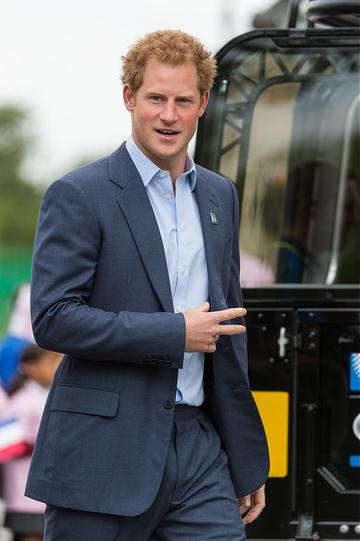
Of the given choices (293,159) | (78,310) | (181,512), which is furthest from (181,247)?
(293,159)

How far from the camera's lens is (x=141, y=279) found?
322 cm

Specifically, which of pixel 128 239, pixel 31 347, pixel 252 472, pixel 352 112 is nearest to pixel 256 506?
pixel 252 472

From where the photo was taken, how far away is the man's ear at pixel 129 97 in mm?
3309

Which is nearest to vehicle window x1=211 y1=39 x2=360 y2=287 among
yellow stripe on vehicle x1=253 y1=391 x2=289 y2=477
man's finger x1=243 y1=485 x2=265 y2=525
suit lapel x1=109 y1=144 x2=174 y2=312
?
yellow stripe on vehicle x1=253 y1=391 x2=289 y2=477

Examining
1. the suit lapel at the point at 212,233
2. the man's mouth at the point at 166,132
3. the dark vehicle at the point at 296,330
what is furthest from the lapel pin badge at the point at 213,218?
the dark vehicle at the point at 296,330

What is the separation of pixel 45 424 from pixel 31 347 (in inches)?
150

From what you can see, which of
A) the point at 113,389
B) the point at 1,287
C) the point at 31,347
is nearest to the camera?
the point at 113,389

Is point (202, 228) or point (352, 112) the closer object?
point (202, 228)

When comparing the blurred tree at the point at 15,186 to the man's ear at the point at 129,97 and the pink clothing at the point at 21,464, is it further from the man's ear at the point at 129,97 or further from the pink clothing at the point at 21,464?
the man's ear at the point at 129,97

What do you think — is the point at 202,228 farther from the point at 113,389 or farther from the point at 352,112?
the point at 352,112

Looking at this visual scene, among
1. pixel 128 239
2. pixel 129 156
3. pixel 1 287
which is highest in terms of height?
pixel 129 156

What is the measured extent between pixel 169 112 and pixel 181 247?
345mm

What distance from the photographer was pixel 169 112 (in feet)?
10.6

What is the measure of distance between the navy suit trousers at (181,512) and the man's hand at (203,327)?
0.23 metres
